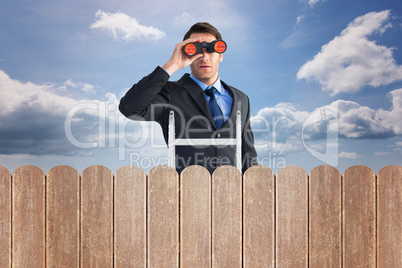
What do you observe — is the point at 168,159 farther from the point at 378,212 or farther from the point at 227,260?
the point at 378,212

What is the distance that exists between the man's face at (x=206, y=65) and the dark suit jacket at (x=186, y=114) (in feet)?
0.31

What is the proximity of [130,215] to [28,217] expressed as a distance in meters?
0.67

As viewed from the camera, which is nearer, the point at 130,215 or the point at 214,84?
the point at 130,215

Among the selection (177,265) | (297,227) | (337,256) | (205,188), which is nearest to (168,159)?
(205,188)

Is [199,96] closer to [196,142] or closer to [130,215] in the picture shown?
[196,142]

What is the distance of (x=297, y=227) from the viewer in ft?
7.59

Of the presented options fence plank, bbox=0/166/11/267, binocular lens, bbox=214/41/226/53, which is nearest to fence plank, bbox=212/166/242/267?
binocular lens, bbox=214/41/226/53

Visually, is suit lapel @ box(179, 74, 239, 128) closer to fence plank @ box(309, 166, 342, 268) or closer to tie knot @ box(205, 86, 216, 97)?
tie knot @ box(205, 86, 216, 97)

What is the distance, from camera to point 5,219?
2373mm

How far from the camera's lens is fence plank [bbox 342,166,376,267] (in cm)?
233

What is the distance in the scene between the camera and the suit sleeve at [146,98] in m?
2.81

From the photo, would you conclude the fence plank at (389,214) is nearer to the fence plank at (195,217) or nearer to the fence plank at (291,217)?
the fence plank at (291,217)

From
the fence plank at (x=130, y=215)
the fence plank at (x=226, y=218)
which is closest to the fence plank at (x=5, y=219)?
the fence plank at (x=130, y=215)

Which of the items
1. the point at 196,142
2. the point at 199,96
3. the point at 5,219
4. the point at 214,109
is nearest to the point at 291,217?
the point at 196,142
